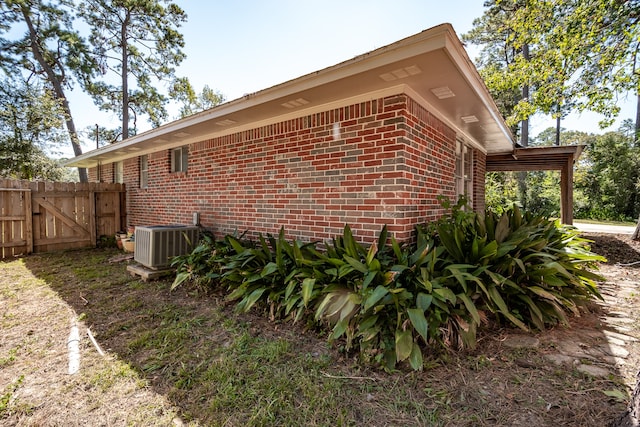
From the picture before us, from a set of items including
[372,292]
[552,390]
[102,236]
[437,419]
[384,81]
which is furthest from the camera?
[102,236]

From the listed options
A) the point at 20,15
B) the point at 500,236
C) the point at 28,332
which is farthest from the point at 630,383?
the point at 20,15

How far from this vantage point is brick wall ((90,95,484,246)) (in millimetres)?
3203

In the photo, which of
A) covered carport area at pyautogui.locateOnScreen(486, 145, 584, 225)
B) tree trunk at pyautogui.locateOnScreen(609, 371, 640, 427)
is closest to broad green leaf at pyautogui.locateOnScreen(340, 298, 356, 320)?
tree trunk at pyautogui.locateOnScreen(609, 371, 640, 427)

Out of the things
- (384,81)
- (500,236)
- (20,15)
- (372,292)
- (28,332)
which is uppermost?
(20,15)

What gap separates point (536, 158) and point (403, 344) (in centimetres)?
791

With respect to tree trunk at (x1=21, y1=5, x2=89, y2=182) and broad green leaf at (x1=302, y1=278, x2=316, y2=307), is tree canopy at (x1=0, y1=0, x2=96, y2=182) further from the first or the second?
broad green leaf at (x1=302, y1=278, x2=316, y2=307)

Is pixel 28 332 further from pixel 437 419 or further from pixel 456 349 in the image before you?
pixel 456 349

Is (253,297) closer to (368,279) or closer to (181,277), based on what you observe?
(368,279)

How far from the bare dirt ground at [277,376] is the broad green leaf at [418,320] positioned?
355 mm

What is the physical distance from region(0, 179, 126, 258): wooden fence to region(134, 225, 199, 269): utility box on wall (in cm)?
392

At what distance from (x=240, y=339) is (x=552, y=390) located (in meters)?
2.38

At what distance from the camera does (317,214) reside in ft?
12.5

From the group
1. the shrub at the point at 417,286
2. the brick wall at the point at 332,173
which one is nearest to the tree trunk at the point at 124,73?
the brick wall at the point at 332,173

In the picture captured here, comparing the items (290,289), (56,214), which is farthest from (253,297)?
(56,214)
